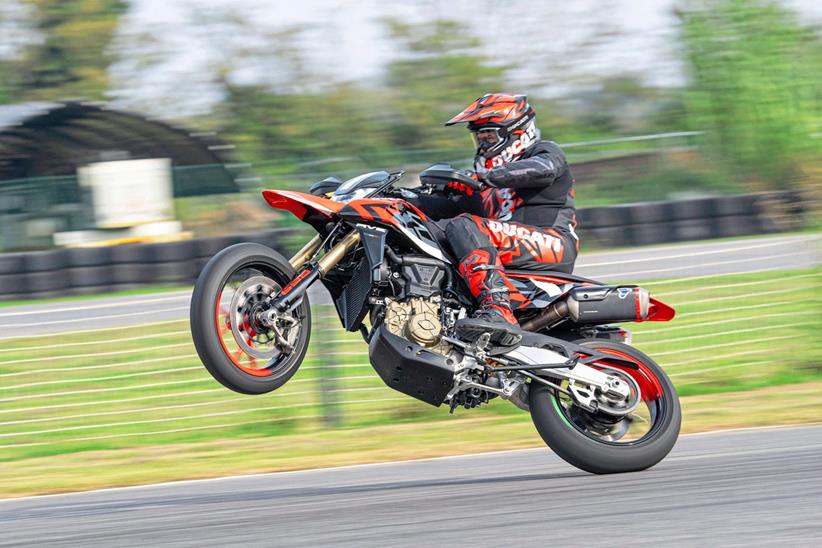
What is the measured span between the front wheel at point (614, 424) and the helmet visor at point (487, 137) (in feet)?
3.72

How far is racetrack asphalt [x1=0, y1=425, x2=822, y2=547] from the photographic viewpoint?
4.31 meters

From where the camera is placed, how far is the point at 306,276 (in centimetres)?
544

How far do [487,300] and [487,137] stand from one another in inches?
35.2

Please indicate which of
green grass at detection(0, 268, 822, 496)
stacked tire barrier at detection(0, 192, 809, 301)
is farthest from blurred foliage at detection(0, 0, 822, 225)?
green grass at detection(0, 268, 822, 496)

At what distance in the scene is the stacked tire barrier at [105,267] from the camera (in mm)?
15203

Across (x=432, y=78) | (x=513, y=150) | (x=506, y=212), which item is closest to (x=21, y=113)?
(x=432, y=78)

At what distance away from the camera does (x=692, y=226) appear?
55.1 ft

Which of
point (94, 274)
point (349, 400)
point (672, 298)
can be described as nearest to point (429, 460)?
point (349, 400)

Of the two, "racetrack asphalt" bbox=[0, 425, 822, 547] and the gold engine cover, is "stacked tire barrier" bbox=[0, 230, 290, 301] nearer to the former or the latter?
"racetrack asphalt" bbox=[0, 425, 822, 547]

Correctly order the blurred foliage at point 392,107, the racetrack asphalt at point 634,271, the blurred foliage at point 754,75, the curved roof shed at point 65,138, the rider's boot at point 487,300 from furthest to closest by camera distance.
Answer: the blurred foliage at point 392,107, the blurred foliage at point 754,75, the curved roof shed at point 65,138, the racetrack asphalt at point 634,271, the rider's boot at point 487,300

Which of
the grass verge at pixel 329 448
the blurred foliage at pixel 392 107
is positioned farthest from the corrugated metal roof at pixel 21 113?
the grass verge at pixel 329 448

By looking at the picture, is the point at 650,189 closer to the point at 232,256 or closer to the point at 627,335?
the point at 627,335

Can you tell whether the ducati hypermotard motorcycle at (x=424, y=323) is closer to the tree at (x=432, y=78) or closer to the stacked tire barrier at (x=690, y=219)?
the stacked tire barrier at (x=690, y=219)

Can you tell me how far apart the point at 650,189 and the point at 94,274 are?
8.29 metres
